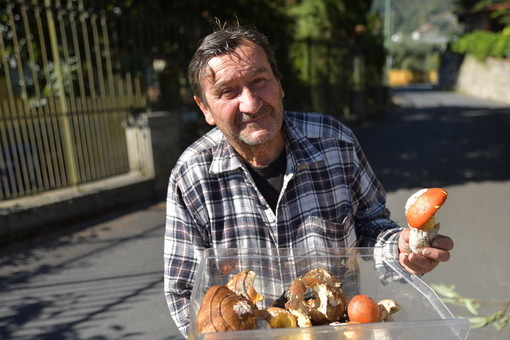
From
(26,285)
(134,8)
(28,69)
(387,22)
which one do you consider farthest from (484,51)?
(26,285)

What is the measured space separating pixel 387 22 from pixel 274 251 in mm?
40368

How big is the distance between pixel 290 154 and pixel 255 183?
0.19m

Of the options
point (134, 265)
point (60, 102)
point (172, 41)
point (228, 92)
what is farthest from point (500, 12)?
point (228, 92)

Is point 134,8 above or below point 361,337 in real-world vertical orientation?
above

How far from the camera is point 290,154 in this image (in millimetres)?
1887

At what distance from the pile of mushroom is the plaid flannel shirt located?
486 mm

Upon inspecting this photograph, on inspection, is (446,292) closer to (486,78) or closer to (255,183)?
(255,183)

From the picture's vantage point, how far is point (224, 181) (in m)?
1.86

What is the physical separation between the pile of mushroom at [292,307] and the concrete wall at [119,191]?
5.19 meters

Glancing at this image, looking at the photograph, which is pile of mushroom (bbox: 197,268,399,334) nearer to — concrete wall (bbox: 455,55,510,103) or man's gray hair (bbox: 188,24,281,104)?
man's gray hair (bbox: 188,24,281,104)

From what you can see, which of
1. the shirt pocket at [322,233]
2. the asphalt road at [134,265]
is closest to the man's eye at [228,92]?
the shirt pocket at [322,233]

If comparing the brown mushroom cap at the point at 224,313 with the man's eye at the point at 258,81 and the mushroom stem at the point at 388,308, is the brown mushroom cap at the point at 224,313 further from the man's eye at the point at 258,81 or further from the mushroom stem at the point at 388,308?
the man's eye at the point at 258,81

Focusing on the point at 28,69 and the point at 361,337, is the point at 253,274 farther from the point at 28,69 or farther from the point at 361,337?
the point at 28,69

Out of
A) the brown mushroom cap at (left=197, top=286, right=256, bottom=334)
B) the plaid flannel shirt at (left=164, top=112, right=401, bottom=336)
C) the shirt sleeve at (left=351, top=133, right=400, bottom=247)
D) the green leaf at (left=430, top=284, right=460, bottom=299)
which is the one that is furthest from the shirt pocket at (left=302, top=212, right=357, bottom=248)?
the green leaf at (left=430, top=284, right=460, bottom=299)
